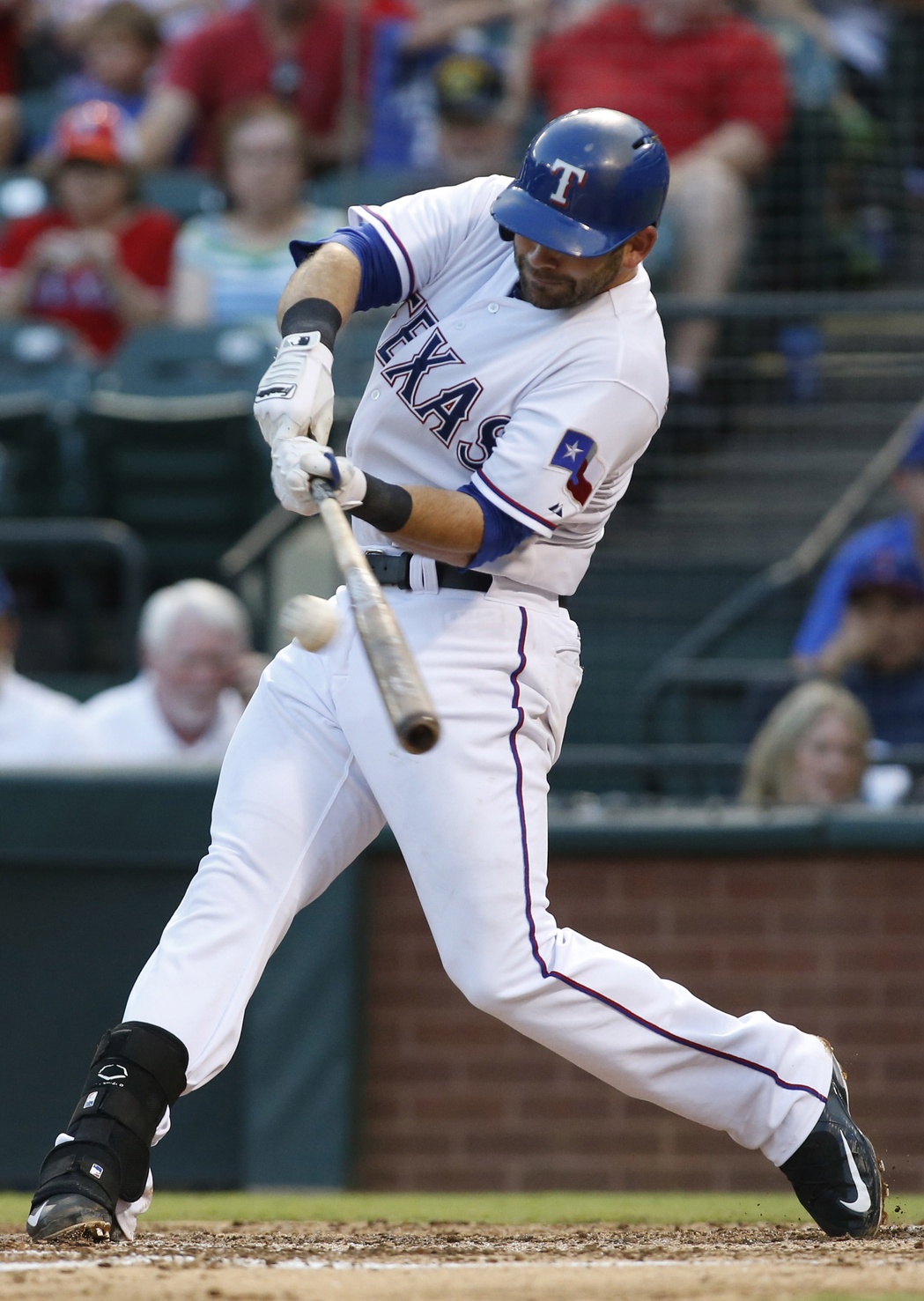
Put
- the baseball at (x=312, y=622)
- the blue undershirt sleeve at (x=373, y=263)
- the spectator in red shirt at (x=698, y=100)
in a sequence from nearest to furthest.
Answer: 1. the baseball at (x=312, y=622)
2. the blue undershirt sleeve at (x=373, y=263)
3. the spectator in red shirt at (x=698, y=100)

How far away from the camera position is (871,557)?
5855mm

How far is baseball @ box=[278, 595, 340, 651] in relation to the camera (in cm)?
287

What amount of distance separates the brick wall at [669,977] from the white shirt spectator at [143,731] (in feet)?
2.63

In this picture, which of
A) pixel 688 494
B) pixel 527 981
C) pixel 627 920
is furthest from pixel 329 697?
pixel 688 494

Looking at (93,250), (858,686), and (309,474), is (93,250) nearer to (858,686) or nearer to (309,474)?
(858,686)

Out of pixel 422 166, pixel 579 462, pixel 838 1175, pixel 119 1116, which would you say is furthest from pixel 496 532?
pixel 422 166

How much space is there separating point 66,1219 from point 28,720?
2945mm

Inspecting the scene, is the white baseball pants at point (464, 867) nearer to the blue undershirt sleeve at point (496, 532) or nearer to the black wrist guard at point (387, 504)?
the blue undershirt sleeve at point (496, 532)

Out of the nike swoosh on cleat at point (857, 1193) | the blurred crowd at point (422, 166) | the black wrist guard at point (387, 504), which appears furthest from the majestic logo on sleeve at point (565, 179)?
the blurred crowd at point (422, 166)

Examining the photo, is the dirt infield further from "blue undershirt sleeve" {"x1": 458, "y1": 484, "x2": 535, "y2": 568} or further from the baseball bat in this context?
"blue undershirt sleeve" {"x1": 458, "y1": 484, "x2": 535, "y2": 568}

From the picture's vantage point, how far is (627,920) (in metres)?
5.13

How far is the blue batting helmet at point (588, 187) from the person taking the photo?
3.11 m

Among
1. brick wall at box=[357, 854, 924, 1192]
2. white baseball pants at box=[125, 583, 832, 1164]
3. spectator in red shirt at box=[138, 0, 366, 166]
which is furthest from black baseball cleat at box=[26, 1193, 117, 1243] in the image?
spectator in red shirt at box=[138, 0, 366, 166]

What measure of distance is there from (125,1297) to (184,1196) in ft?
8.15
